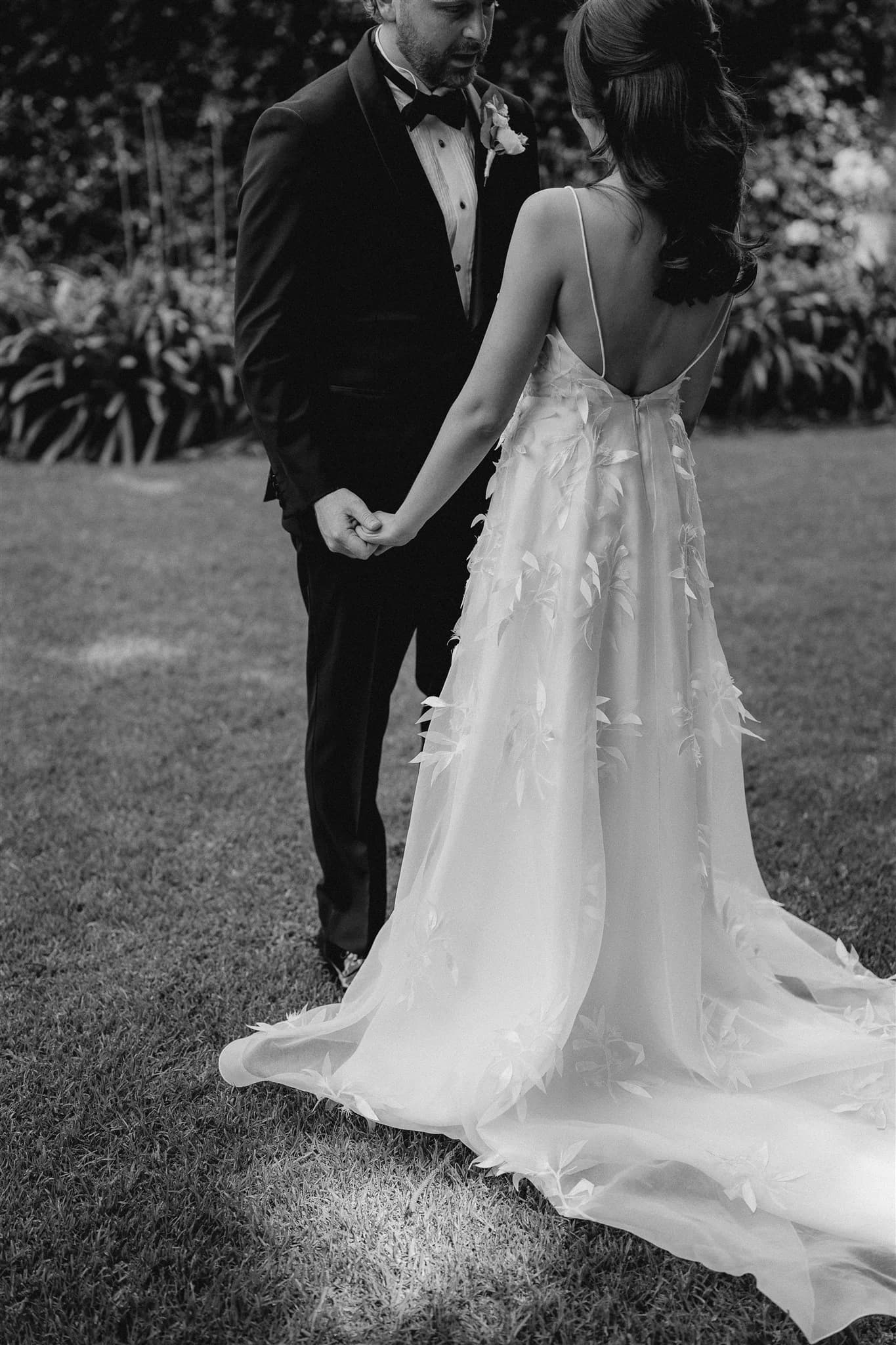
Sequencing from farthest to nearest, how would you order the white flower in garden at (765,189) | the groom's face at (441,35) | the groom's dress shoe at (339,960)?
the white flower in garden at (765,189) < the groom's dress shoe at (339,960) < the groom's face at (441,35)

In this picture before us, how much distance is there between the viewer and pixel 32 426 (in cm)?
761

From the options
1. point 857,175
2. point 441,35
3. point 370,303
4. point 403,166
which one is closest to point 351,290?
point 370,303

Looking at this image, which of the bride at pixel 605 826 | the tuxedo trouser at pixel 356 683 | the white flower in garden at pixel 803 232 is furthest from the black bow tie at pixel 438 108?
the white flower in garden at pixel 803 232

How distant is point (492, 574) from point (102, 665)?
9.10ft

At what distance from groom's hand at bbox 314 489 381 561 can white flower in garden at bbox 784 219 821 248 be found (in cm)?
1070

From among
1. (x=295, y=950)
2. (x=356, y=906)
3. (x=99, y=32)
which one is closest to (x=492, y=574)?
(x=356, y=906)

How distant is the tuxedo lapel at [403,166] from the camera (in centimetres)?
242

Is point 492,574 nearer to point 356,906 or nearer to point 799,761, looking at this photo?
point 356,906

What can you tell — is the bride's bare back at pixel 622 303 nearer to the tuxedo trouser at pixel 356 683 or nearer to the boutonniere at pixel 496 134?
the boutonniere at pixel 496 134

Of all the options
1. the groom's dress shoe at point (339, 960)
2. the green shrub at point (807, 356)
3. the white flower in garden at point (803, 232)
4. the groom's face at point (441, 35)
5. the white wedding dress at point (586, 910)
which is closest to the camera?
the white wedding dress at point (586, 910)

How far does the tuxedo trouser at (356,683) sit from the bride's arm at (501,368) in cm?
29

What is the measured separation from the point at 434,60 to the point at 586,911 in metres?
1.70

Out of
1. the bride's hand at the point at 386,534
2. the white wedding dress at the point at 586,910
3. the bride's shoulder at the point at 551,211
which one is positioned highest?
the bride's shoulder at the point at 551,211

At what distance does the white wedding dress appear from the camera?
2.21 m
